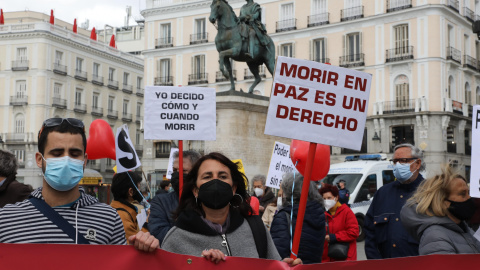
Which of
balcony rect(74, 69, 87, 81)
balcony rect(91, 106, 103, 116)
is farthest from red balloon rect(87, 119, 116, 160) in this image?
balcony rect(91, 106, 103, 116)

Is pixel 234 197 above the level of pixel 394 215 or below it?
above

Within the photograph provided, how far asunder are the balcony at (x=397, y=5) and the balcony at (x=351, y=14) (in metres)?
1.77

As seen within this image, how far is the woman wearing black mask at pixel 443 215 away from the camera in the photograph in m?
3.48

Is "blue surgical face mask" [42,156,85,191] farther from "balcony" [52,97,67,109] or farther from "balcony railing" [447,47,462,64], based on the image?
"balcony" [52,97,67,109]

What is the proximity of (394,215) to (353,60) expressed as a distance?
3459 centimetres

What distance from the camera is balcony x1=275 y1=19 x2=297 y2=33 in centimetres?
4119

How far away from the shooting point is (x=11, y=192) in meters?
4.69

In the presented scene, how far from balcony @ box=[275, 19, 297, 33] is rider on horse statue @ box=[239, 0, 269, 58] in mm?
24982

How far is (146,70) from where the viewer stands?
4644 centimetres

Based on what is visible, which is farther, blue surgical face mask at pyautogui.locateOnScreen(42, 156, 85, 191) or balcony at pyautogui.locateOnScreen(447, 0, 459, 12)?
balcony at pyautogui.locateOnScreen(447, 0, 459, 12)

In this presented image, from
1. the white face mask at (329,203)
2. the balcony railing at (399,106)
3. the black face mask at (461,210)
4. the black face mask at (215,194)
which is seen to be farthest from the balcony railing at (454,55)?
the black face mask at (215,194)

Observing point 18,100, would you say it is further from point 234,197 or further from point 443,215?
point 443,215

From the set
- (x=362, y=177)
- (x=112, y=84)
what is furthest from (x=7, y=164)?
(x=112, y=84)

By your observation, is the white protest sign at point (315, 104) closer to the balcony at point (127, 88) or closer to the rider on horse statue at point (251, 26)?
the rider on horse statue at point (251, 26)
